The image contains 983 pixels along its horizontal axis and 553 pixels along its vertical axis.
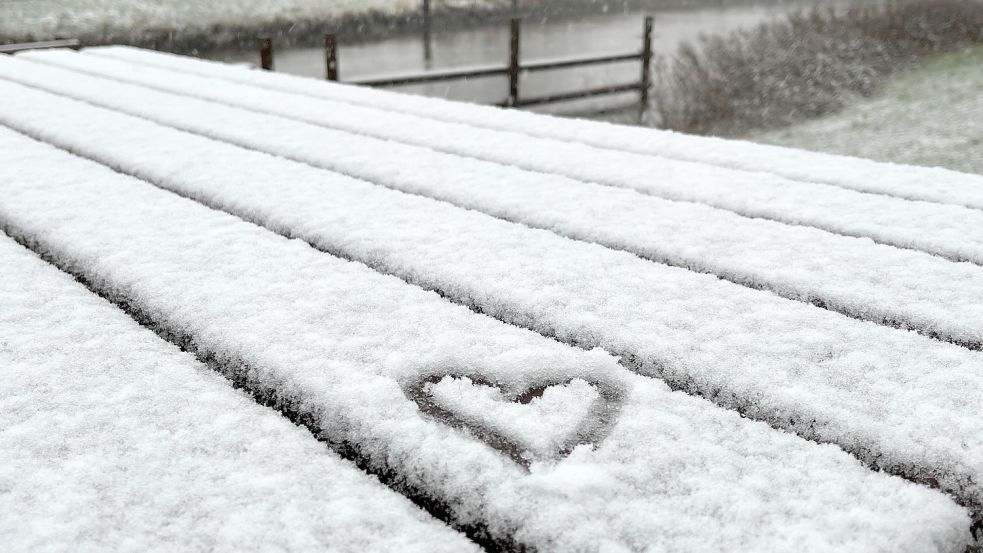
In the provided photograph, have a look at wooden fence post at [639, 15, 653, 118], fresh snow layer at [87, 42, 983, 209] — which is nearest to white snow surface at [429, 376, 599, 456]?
fresh snow layer at [87, 42, 983, 209]

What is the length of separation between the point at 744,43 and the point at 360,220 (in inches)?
424

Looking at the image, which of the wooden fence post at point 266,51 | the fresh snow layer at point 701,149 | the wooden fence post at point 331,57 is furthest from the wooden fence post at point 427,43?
the fresh snow layer at point 701,149

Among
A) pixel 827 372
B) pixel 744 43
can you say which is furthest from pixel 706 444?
pixel 744 43

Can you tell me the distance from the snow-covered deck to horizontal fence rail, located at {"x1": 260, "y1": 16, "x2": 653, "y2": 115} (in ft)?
17.2

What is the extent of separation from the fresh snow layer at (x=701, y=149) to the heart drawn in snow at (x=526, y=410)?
28.7 inches

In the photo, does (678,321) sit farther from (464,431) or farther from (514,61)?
(514,61)

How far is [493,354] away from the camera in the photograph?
67cm

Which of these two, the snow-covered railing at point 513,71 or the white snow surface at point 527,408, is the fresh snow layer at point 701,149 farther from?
the snow-covered railing at point 513,71

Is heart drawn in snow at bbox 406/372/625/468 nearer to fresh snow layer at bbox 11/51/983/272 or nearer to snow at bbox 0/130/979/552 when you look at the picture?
snow at bbox 0/130/979/552

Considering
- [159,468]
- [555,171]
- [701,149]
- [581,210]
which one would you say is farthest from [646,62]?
[159,468]

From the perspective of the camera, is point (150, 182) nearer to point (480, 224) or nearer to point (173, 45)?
point (480, 224)

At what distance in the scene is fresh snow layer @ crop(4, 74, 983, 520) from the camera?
1.86ft

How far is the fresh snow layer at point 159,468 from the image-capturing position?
1.55 ft

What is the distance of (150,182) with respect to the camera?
1.19 m
